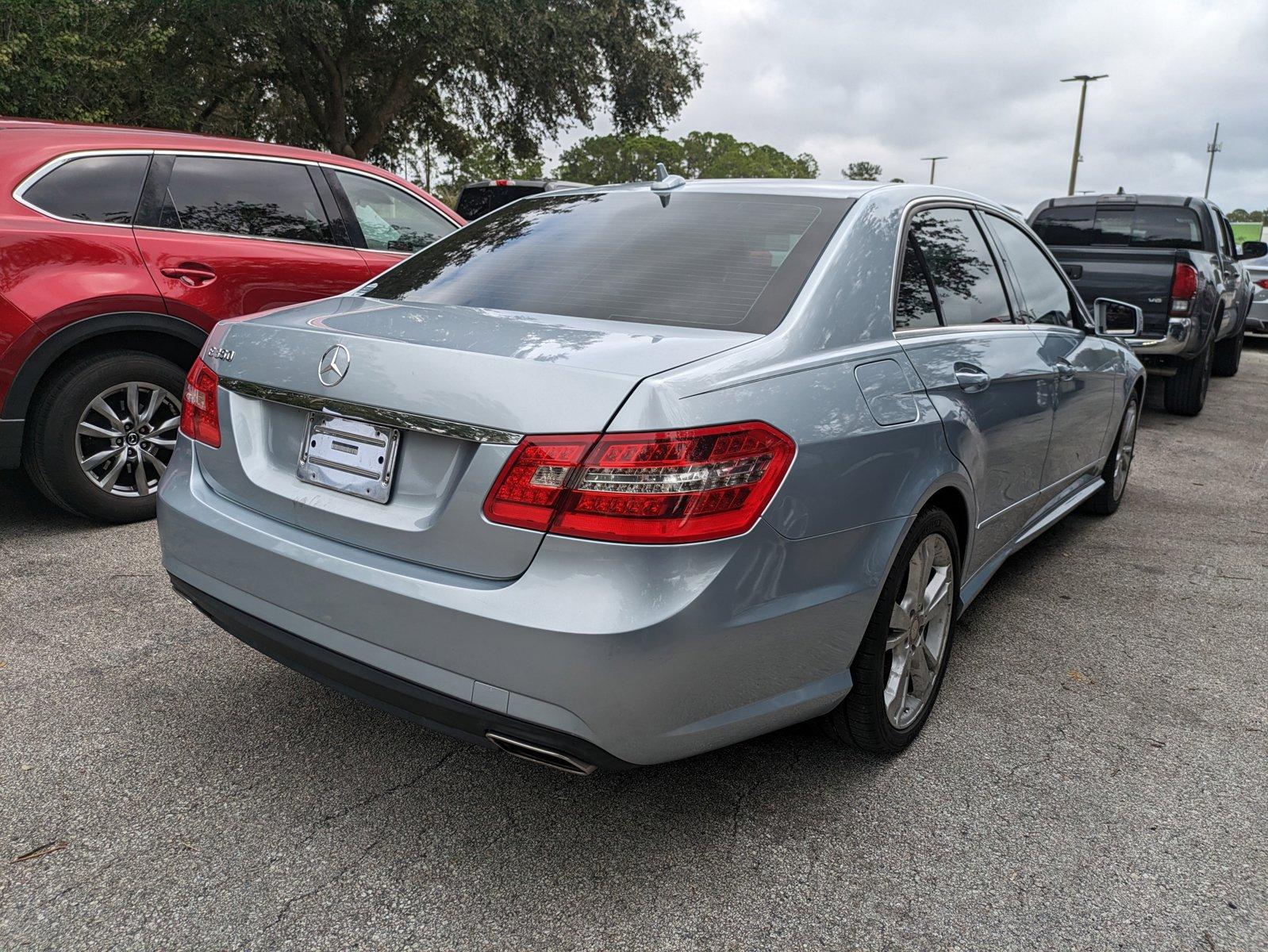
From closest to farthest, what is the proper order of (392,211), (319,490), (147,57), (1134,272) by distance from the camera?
(319,490) < (392,211) < (1134,272) < (147,57)

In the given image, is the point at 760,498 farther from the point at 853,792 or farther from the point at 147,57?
the point at 147,57

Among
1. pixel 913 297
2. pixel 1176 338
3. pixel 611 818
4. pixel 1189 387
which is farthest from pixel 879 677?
pixel 1189 387

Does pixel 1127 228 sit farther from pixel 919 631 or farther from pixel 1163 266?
pixel 919 631

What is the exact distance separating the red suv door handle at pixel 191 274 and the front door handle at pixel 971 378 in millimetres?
3550

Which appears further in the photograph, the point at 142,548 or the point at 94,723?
the point at 142,548

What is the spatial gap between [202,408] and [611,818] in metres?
1.51

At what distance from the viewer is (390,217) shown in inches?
224

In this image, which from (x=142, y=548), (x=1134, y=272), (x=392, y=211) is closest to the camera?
(x=142, y=548)

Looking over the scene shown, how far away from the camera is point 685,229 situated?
2.90 m

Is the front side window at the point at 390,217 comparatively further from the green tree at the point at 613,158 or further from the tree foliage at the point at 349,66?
the green tree at the point at 613,158

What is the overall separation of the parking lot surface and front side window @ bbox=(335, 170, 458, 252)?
8.73 ft

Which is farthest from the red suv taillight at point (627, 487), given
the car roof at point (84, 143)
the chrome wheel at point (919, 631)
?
the car roof at point (84, 143)

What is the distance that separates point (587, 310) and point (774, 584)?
2.89 feet

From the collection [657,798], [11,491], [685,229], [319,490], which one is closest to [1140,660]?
[657,798]
